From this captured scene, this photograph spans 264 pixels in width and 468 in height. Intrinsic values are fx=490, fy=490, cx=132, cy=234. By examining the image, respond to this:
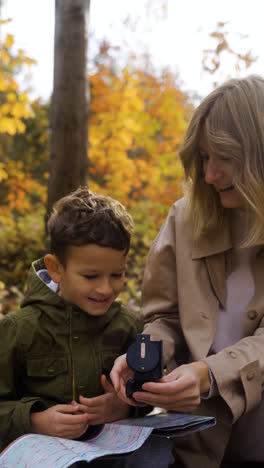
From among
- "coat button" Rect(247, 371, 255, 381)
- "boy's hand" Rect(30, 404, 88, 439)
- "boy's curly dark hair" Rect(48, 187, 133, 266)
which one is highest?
"boy's curly dark hair" Rect(48, 187, 133, 266)

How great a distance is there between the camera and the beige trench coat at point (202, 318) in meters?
1.90

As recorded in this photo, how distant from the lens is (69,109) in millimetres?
3992

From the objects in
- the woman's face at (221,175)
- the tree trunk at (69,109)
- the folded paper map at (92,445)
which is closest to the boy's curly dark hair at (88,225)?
the woman's face at (221,175)

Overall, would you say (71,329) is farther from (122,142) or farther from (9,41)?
(122,142)

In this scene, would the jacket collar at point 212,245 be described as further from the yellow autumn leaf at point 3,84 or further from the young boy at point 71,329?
the yellow autumn leaf at point 3,84

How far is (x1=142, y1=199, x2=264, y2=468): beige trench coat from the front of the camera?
6.23ft

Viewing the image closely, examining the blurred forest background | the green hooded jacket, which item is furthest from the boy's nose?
the blurred forest background

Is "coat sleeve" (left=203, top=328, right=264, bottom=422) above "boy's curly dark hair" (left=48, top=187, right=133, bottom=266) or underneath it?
underneath

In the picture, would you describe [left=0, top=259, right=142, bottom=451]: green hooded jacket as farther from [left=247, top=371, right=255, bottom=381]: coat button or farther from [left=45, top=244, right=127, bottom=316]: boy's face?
[left=247, top=371, right=255, bottom=381]: coat button

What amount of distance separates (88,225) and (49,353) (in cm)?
55

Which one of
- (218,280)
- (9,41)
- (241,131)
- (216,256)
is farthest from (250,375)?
(9,41)

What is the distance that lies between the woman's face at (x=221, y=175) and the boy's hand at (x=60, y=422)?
3.51ft

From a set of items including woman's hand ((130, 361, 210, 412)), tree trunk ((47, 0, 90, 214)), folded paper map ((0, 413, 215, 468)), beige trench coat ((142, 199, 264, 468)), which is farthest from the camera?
tree trunk ((47, 0, 90, 214))

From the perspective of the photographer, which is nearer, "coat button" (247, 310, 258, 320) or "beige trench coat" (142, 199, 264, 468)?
"beige trench coat" (142, 199, 264, 468)
